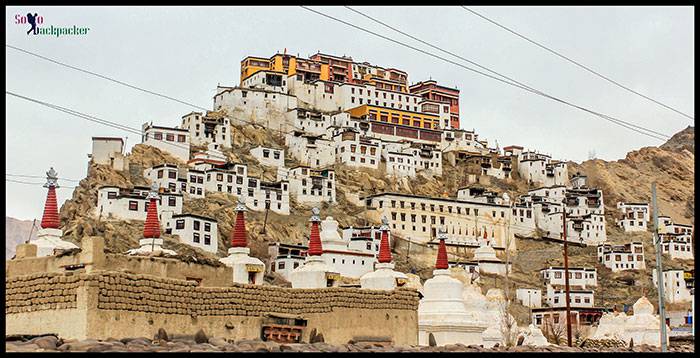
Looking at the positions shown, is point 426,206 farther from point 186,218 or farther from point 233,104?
point 186,218

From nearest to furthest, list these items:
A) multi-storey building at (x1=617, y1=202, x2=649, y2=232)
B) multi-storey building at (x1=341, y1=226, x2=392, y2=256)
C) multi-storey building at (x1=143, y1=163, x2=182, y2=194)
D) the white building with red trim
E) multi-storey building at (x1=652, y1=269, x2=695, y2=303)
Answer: the white building with red trim, multi-storey building at (x1=341, y1=226, x2=392, y2=256), multi-storey building at (x1=143, y1=163, x2=182, y2=194), multi-storey building at (x1=652, y1=269, x2=695, y2=303), multi-storey building at (x1=617, y1=202, x2=649, y2=232)

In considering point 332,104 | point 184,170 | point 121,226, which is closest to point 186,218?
point 121,226

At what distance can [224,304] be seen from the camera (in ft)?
78.3

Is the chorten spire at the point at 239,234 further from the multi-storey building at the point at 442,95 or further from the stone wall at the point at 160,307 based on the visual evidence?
the multi-storey building at the point at 442,95

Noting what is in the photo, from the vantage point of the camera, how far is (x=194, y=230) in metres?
68.8

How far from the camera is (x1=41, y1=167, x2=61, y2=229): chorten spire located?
3005 centimetres

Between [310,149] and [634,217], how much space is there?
37.2 m

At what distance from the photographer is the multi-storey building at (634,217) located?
102562 millimetres

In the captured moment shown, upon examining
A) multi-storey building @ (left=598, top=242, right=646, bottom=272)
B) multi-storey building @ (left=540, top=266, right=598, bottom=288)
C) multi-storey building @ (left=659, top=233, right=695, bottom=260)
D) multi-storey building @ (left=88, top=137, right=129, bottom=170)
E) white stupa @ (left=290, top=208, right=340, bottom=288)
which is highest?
multi-storey building @ (left=88, top=137, right=129, bottom=170)

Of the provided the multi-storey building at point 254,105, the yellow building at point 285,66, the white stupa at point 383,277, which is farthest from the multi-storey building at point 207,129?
the white stupa at point 383,277

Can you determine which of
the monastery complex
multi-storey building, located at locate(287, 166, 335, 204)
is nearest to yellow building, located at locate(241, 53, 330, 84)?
the monastery complex

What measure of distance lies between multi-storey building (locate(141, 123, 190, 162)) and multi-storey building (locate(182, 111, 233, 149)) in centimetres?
240

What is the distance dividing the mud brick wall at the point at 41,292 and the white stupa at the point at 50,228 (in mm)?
6718

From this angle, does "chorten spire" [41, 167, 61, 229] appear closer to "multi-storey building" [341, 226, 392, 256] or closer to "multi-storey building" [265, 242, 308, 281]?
"multi-storey building" [265, 242, 308, 281]
